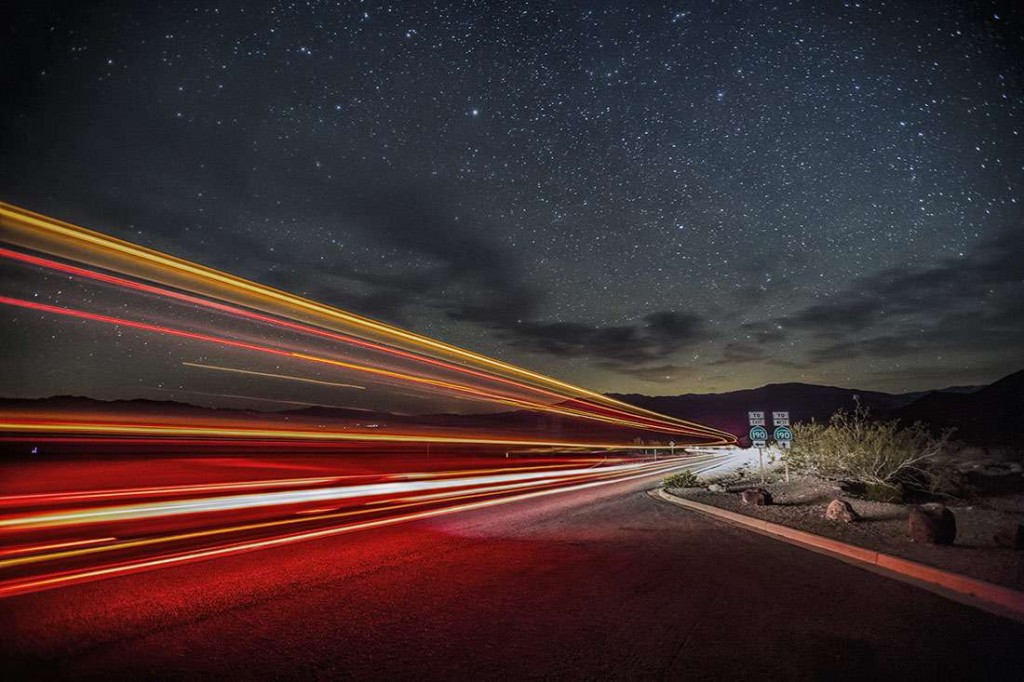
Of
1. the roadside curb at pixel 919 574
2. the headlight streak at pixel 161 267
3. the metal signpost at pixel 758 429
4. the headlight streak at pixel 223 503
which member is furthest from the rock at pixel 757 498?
the headlight streak at pixel 161 267

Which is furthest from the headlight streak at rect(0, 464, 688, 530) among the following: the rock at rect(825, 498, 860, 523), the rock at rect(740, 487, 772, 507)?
the rock at rect(825, 498, 860, 523)

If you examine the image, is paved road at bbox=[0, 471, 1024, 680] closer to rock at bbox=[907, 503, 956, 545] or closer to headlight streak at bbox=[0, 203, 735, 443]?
rock at bbox=[907, 503, 956, 545]

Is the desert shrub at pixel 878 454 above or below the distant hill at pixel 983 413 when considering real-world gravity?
below

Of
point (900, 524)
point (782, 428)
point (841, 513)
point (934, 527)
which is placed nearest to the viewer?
point (934, 527)

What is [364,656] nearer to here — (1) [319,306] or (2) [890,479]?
(1) [319,306]

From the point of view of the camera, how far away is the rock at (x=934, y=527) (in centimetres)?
786

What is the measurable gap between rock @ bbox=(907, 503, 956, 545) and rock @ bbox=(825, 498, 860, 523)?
81.1 inches

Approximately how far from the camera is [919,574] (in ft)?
21.3

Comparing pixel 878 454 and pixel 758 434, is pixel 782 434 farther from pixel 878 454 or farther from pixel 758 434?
pixel 878 454

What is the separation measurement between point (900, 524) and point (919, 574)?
3839 mm

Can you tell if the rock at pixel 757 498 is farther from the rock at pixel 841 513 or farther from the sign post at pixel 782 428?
the sign post at pixel 782 428

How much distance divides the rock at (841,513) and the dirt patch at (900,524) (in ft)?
0.42

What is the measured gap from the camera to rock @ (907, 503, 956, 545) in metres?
7.86

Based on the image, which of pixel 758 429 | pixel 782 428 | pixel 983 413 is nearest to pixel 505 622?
pixel 782 428
